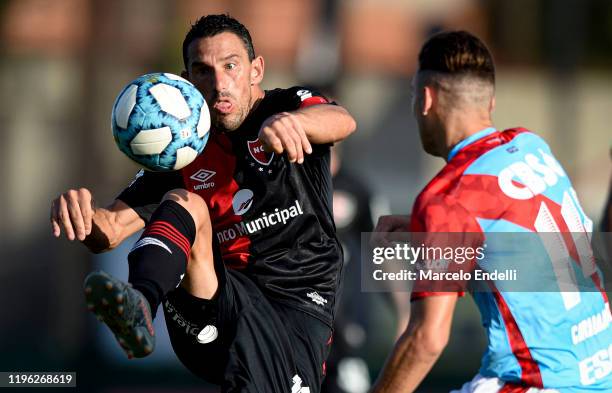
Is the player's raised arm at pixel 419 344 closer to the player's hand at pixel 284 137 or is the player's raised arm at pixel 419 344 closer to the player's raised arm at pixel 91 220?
the player's hand at pixel 284 137

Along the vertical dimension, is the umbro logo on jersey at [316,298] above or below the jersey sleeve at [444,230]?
below

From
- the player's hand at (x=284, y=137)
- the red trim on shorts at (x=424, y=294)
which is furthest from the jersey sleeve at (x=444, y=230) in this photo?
the player's hand at (x=284, y=137)

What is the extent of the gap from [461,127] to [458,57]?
363 mm

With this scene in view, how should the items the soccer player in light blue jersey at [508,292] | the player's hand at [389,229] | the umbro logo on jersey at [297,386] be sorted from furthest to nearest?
the umbro logo on jersey at [297,386] → the player's hand at [389,229] → the soccer player in light blue jersey at [508,292]

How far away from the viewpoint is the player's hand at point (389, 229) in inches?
213

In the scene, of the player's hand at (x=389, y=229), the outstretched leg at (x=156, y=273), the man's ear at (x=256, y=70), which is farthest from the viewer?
the man's ear at (x=256, y=70)

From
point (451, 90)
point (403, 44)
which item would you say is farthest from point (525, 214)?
point (403, 44)

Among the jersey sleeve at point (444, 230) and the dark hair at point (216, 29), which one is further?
the dark hair at point (216, 29)

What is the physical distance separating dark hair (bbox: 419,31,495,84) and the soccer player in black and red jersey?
0.56 metres

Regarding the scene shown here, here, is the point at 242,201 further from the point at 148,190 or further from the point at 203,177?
the point at 148,190

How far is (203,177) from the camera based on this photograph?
579 cm

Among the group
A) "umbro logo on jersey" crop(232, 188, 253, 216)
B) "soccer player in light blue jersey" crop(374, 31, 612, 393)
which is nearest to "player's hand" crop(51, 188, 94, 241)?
"umbro logo on jersey" crop(232, 188, 253, 216)

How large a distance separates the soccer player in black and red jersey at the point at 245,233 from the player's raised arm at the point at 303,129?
2 cm

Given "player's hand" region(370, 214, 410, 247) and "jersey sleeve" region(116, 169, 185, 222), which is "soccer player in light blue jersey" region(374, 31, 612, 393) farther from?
"jersey sleeve" region(116, 169, 185, 222)
